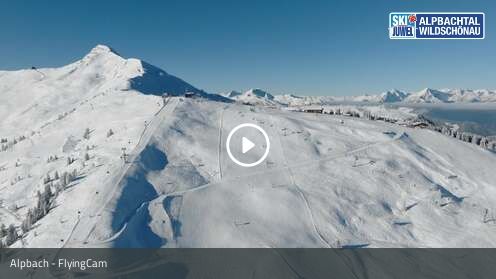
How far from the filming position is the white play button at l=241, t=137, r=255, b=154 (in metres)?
106

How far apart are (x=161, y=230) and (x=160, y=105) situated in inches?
3099

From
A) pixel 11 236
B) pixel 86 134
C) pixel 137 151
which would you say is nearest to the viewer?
pixel 11 236

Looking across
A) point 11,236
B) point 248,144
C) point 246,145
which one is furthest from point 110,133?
point 11,236

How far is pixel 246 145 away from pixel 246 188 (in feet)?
87.8

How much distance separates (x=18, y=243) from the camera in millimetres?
61812

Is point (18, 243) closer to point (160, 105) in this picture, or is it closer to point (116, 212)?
point (116, 212)

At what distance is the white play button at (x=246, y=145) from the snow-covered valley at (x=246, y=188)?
7.63 metres

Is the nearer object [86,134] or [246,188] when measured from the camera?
[246,188]

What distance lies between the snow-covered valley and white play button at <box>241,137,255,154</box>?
25.0ft

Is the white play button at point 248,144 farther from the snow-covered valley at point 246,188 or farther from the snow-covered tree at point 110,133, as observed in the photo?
the snow-covered tree at point 110,133

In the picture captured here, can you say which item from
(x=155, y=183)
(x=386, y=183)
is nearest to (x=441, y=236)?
(x=386, y=183)

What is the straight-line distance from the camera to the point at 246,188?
275 ft

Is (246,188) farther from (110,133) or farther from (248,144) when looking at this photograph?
(110,133)

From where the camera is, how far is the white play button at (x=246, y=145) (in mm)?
106394
